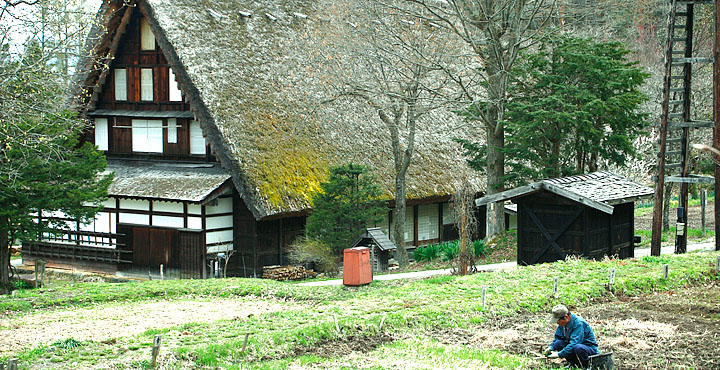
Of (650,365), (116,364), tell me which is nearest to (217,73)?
(116,364)

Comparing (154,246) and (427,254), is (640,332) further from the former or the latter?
(154,246)

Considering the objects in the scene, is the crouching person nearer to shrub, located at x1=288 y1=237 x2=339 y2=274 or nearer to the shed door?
shrub, located at x1=288 y1=237 x2=339 y2=274

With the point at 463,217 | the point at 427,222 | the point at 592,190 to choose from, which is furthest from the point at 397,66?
the point at 592,190

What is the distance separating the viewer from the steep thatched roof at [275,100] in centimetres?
2516

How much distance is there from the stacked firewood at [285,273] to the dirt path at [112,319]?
649 centimetres

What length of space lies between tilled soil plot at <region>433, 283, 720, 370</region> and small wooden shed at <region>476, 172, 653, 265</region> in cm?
438

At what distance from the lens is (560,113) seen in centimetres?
2280

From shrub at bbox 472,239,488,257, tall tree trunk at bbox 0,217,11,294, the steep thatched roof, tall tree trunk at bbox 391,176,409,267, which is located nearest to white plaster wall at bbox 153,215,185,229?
the steep thatched roof

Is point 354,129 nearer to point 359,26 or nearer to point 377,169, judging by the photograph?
point 377,169

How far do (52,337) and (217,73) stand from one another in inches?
601

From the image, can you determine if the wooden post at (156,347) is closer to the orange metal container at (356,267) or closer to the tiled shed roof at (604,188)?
the orange metal container at (356,267)

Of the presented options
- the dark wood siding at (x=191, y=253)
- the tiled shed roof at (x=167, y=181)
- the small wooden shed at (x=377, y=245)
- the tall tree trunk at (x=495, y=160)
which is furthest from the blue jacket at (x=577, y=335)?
the dark wood siding at (x=191, y=253)

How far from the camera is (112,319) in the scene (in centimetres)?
1484

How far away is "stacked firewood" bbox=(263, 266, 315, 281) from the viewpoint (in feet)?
78.2
